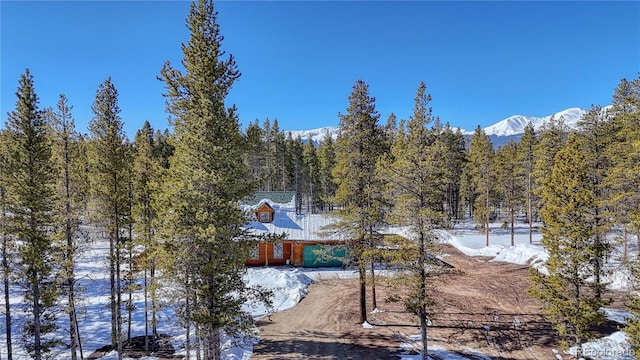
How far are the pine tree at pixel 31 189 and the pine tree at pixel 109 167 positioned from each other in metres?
2.13

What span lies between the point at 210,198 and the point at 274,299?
1535 cm

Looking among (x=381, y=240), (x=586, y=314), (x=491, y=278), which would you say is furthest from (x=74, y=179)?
(x=491, y=278)

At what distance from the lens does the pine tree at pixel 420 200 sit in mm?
14648

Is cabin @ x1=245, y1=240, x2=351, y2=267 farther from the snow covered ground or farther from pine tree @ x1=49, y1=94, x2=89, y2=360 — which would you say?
pine tree @ x1=49, y1=94, x2=89, y2=360

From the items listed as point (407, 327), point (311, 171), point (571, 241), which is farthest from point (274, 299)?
point (311, 171)

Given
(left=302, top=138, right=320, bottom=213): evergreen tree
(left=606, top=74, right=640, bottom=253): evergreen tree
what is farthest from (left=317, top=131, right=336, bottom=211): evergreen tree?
(left=606, top=74, right=640, bottom=253): evergreen tree

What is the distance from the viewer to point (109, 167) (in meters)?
16.8

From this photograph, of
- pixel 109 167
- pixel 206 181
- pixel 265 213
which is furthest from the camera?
pixel 265 213

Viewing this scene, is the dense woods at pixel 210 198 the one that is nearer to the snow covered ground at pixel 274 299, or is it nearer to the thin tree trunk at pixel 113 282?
the thin tree trunk at pixel 113 282

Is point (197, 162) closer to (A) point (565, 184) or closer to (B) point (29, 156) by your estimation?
(B) point (29, 156)

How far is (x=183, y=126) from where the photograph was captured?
11656mm

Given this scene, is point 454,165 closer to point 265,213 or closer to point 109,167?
point 265,213

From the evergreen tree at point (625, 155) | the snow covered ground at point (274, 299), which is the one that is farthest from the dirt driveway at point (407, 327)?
the evergreen tree at point (625, 155)

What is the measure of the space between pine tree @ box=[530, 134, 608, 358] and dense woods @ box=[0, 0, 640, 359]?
58 mm
